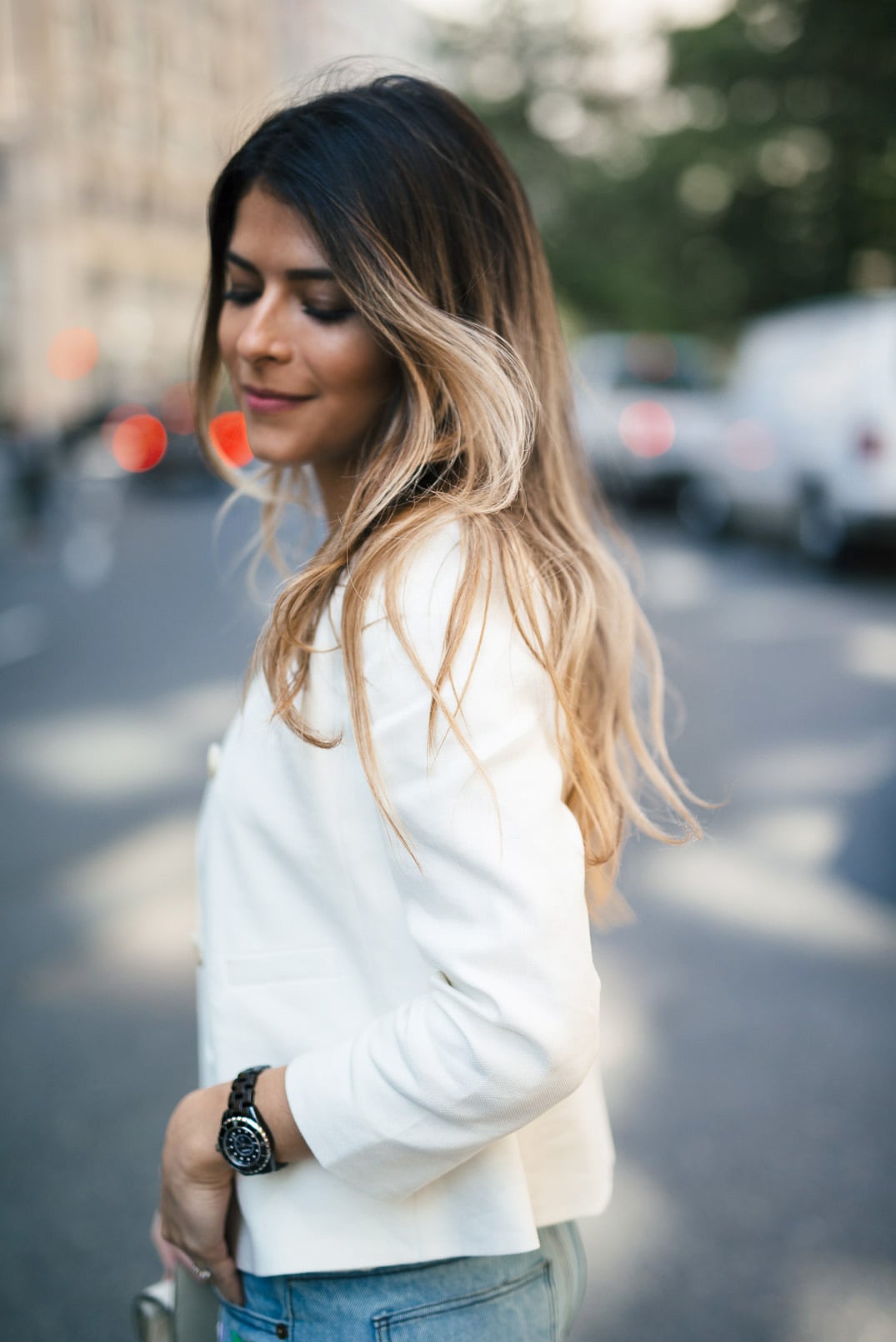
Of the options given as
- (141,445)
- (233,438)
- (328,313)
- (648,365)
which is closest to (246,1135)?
(328,313)

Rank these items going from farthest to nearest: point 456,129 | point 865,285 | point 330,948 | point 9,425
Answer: point 865,285
point 9,425
point 456,129
point 330,948

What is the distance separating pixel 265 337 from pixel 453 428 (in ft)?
0.75

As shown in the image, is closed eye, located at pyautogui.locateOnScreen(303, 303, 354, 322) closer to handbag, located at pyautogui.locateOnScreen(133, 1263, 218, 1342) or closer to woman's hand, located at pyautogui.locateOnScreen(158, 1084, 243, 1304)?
woman's hand, located at pyautogui.locateOnScreen(158, 1084, 243, 1304)

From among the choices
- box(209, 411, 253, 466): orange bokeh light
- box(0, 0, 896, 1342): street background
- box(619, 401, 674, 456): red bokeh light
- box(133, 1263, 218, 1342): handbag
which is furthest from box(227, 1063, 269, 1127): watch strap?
box(619, 401, 674, 456): red bokeh light

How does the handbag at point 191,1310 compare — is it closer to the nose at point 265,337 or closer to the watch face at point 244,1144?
the watch face at point 244,1144

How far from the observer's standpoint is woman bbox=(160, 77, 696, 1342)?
974 millimetres

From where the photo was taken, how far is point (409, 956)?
1075 mm

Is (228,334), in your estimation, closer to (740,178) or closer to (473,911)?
(473,911)

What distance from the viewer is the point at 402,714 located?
3.20 ft

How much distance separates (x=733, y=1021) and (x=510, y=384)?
8.86ft

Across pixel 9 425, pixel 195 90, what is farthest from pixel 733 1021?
pixel 195 90

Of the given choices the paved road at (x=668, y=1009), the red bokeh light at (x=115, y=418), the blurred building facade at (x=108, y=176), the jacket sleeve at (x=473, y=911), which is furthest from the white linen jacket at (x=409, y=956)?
the blurred building facade at (x=108, y=176)

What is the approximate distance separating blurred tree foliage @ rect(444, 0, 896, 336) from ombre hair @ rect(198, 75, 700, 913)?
17.5 metres

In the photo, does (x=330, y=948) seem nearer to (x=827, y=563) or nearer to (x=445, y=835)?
(x=445, y=835)
